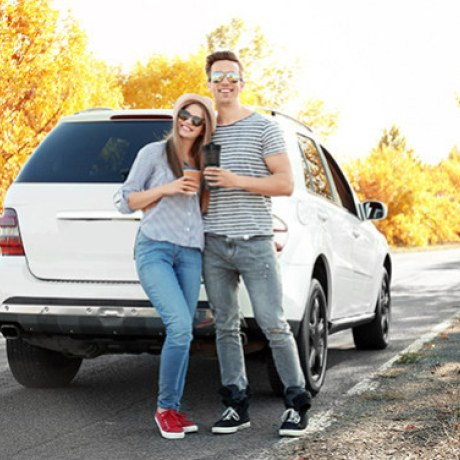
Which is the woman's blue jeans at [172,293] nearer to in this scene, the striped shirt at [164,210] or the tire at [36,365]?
the striped shirt at [164,210]

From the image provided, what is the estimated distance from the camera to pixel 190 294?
184 inches

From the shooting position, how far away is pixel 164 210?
15.2ft

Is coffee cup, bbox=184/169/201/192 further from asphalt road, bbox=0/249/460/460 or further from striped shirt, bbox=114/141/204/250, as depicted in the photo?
asphalt road, bbox=0/249/460/460

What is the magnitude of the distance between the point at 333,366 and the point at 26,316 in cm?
302

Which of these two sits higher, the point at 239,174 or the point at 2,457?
the point at 239,174

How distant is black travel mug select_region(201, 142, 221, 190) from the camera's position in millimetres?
4402

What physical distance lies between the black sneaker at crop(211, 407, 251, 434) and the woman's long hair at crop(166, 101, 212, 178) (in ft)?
4.49

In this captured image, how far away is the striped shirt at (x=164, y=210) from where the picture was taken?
462 centimetres

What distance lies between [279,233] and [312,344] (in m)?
0.97

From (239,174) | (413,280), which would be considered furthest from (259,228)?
(413,280)

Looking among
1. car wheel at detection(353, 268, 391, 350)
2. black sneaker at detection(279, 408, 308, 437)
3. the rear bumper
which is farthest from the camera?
car wheel at detection(353, 268, 391, 350)

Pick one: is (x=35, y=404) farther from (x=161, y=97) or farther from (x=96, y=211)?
(x=161, y=97)

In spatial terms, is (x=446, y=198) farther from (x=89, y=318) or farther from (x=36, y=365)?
(x=89, y=318)

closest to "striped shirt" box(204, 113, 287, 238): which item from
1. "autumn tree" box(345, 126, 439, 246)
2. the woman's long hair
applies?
the woman's long hair
